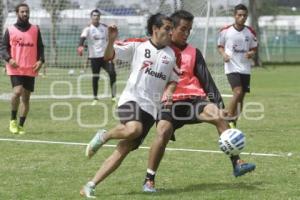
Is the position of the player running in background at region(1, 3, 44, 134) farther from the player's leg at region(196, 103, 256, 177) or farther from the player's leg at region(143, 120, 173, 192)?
the player's leg at region(143, 120, 173, 192)

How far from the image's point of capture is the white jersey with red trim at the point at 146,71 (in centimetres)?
756

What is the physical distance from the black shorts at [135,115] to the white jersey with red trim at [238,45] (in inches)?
235

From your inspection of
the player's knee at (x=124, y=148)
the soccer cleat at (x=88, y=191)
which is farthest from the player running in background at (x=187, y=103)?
the soccer cleat at (x=88, y=191)

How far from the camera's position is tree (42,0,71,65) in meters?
21.1

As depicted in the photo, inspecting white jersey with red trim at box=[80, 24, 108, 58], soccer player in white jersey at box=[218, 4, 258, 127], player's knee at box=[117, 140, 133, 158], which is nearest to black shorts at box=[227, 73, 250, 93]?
soccer player in white jersey at box=[218, 4, 258, 127]

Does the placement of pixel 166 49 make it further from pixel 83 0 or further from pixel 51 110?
pixel 83 0

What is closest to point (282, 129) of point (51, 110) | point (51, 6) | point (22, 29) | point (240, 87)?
point (240, 87)

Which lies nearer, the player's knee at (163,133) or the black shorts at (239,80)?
the player's knee at (163,133)

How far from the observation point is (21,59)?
1305cm

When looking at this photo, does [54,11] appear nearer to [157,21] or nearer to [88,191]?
[157,21]

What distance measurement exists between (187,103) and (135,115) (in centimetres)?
111

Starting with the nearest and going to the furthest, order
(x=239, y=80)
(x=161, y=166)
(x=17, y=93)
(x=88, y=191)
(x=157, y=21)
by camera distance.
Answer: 1. (x=88, y=191)
2. (x=157, y=21)
3. (x=161, y=166)
4. (x=17, y=93)
5. (x=239, y=80)

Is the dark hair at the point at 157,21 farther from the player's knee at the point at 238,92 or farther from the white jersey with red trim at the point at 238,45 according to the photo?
the white jersey with red trim at the point at 238,45

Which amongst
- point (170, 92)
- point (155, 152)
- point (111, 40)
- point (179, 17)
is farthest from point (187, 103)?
point (111, 40)
